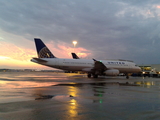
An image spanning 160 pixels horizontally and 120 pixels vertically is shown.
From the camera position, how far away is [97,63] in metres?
31.5

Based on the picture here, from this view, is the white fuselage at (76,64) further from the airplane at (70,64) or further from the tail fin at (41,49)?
the tail fin at (41,49)

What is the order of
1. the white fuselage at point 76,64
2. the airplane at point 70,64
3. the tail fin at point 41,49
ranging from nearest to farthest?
the airplane at point 70,64 < the white fuselage at point 76,64 < the tail fin at point 41,49

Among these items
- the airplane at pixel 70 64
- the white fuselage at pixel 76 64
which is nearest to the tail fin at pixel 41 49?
the airplane at pixel 70 64

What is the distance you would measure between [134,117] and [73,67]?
27.6 m

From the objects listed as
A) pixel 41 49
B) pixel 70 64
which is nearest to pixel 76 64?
pixel 70 64

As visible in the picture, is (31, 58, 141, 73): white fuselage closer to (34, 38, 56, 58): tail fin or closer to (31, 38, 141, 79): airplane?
(31, 38, 141, 79): airplane

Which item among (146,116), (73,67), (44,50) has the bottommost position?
(146,116)

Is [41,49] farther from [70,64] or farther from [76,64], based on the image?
[76,64]

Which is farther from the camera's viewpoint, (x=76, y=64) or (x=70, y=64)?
(x=76, y=64)

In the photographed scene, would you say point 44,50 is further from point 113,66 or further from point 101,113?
point 101,113

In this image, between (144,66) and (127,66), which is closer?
(127,66)

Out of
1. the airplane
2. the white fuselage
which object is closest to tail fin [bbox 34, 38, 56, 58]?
the airplane

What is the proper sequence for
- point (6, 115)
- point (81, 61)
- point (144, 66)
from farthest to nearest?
1. point (144, 66)
2. point (81, 61)
3. point (6, 115)

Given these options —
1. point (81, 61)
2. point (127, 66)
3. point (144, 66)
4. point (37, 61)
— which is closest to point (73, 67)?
point (81, 61)
